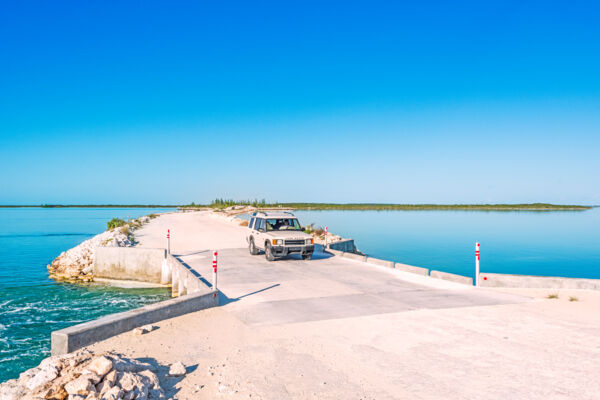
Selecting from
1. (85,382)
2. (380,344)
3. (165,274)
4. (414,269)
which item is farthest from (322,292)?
(165,274)

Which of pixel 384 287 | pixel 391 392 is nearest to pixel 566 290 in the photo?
pixel 384 287

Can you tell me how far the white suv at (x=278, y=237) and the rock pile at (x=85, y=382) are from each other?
11.9 m

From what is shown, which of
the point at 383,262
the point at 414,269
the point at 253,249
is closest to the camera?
the point at 414,269

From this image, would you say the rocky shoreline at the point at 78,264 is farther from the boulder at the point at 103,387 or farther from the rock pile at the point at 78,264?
the boulder at the point at 103,387

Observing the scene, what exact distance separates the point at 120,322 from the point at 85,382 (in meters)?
3.04

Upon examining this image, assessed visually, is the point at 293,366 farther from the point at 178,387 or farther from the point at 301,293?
the point at 301,293

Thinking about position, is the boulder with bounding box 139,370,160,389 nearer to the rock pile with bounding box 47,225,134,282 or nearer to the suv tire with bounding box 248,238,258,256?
the suv tire with bounding box 248,238,258,256

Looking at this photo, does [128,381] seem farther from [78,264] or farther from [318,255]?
[78,264]

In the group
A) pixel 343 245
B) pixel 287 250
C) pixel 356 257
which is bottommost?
pixel 343 245

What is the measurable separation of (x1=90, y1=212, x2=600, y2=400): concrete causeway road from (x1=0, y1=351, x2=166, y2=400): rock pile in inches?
18.4

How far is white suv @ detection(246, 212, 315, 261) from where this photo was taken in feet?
57.3

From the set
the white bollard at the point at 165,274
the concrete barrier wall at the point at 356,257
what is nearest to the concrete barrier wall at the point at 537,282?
the concrete barrier wall at the point at 356,257

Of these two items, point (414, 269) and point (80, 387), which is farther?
point (414, 269)

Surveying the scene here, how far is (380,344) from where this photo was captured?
290 inches
